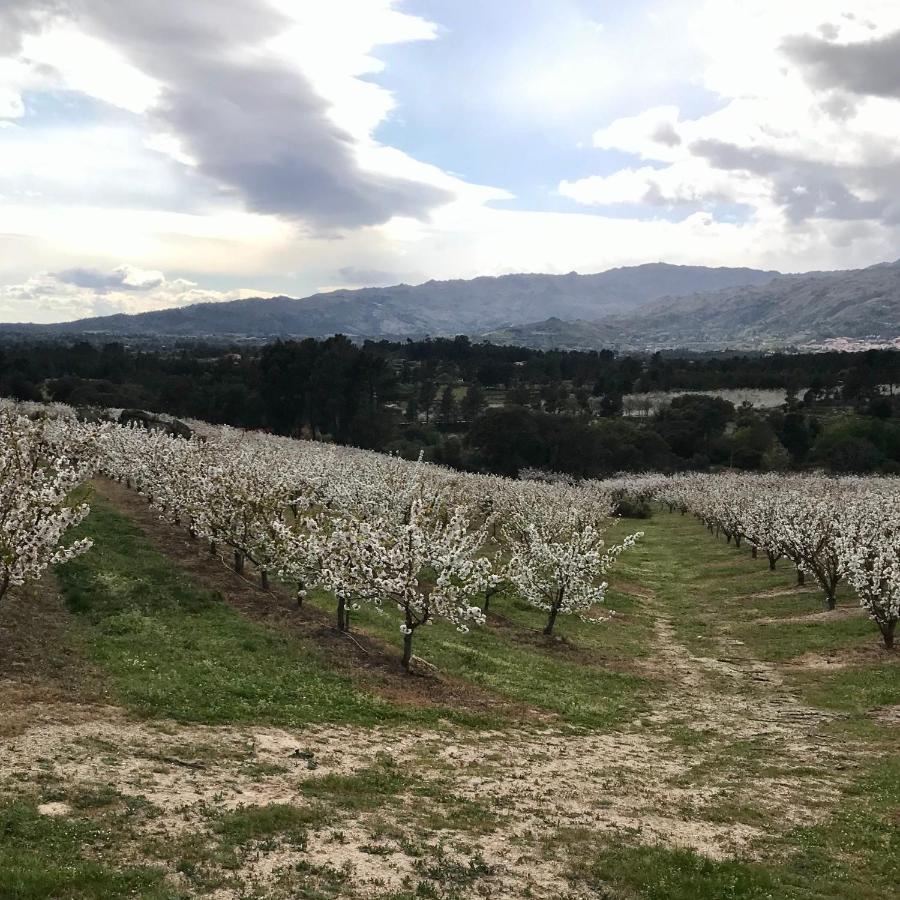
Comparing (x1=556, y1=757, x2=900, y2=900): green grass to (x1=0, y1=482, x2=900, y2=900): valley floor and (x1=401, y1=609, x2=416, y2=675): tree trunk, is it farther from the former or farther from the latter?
(x1=401, y1=609, x2=416, y2=675): tree trunk

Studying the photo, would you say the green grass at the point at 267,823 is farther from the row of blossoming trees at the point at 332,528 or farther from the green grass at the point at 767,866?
the row of blossoming trees at the point at 332,528

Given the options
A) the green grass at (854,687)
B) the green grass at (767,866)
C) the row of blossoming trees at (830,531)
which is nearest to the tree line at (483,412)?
the row of blossoming trees at (830,531)

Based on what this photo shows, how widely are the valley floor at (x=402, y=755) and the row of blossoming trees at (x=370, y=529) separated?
7.74 feet

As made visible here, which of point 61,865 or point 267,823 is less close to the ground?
point 61,865

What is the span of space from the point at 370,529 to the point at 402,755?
30.9 feet

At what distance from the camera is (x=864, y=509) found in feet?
168

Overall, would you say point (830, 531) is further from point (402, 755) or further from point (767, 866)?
point (402, 755)

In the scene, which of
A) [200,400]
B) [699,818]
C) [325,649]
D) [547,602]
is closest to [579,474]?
[200,400]

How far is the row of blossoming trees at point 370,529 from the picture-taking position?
2539 cm

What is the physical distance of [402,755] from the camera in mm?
18906

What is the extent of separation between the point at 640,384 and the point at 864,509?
138m

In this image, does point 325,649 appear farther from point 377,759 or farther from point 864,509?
point 864,509

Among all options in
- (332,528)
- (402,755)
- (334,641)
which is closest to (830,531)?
(332,528)

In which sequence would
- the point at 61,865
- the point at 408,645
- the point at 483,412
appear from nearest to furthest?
1. the point at 61,865
2. the point at 408,645
3. the point at 483,412
